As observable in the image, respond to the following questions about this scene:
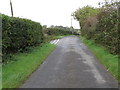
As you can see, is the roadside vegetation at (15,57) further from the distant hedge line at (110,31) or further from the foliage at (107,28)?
the foliage at (107,28)

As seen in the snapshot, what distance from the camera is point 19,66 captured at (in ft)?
37.5

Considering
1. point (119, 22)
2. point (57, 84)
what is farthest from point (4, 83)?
point (119, 22)

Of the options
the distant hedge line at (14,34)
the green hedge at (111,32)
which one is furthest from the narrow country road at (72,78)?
the distant hedge line at (14,34)

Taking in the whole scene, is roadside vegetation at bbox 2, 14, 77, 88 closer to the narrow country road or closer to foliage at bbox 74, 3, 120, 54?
the narrow country road

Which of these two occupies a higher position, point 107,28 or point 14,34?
point 107,28

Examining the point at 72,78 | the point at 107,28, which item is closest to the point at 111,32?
the point at 107,28

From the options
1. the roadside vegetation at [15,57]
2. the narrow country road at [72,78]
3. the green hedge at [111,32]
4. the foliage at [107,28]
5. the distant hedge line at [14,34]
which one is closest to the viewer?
the narrow country road at [72,78]

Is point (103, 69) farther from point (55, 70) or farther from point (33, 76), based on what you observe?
point (33, 76)

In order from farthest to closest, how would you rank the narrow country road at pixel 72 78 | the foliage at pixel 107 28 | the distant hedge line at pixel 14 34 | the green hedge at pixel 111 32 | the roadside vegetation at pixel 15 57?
1. the foliage at pixel 107 28
2. the green hedge at pixel 111 32
3. the distant hedge line at pixel 14 34
4. the roadside vegetation at pixel 15 57
5. the narrow country road at pixel 72 78

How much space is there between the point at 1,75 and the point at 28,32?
9604mm

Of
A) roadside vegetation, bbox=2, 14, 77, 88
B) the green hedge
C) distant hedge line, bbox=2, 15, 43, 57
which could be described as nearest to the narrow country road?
roadside vegetation, bbox=2, 14, 77, 88

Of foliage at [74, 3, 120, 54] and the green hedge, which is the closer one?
the green hedge

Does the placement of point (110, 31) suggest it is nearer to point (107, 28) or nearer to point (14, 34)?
point (107, 28)

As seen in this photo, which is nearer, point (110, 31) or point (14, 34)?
point (14, 34)
